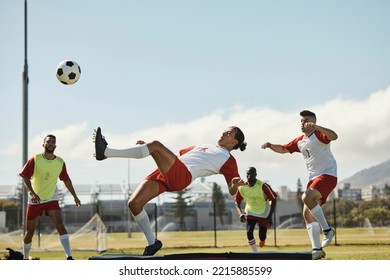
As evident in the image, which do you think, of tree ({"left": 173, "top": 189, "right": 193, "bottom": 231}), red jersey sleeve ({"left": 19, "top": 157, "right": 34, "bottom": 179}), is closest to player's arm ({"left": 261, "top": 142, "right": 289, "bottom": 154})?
red jersey sleeve ({"left": 19, "top": 157, "right": 34, "bottom": 179})

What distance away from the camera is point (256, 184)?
39.0 feet

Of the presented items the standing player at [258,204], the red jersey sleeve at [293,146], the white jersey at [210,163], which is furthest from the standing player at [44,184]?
the red jersey sleeve at [293,146]

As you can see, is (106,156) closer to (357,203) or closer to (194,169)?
(194,169)

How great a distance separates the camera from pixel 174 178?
773 centimetres

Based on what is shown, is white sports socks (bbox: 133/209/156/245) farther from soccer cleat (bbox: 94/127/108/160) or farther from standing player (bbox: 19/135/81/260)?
standing player (bbox: 19/135/81/260)

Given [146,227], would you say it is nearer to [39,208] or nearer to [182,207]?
[39,208]

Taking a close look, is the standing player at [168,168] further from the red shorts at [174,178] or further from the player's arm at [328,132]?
the player's arm at [328,132]

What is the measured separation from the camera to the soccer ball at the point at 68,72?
33.1 ft

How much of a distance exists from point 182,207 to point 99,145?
5402 centimetres

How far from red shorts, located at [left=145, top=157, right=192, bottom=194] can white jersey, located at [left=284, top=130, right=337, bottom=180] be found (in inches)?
81.5

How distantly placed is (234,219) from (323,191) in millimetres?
58310

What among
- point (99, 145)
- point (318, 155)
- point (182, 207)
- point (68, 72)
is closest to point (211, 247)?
point (68, 72)

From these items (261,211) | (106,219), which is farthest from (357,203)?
(261,211)
